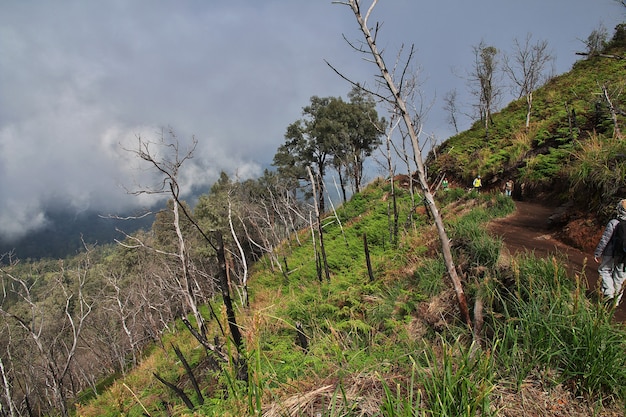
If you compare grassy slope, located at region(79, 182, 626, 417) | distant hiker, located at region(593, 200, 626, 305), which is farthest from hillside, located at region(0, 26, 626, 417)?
distant hiker, located at region(593, 200, 626, 305)

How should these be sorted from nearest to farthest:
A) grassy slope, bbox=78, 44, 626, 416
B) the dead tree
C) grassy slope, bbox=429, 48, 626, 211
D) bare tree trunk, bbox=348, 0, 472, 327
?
1. grassy slope, bbox=78, 44, 626, 416
2. bare tree trunk, bbox=348, 0, 472, 327
3. grassy slope, bbox=429, 48, 626, 211
4. the dead tree

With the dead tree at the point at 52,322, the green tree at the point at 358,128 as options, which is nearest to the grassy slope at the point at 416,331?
the dead tree at the point at 52,322

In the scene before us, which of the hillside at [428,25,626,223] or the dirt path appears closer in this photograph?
the dirt path

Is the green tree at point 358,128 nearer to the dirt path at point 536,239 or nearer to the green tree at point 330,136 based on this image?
the green tree at point 330,136

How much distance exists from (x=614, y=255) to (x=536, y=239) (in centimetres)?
348

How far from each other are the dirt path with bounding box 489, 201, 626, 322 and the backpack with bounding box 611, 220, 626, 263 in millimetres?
519

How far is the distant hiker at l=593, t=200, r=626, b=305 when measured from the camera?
4.11 m

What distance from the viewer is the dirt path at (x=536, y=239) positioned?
5.16 metres

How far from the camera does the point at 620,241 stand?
412 cm

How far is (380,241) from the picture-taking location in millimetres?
13586

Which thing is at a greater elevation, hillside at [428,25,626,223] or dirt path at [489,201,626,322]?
hillside at [428,25,626,223]

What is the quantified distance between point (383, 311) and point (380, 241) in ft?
26.4

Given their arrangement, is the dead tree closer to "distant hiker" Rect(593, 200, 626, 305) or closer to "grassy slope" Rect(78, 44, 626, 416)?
"grassy slope" Rect(78, 44, 626, 416)

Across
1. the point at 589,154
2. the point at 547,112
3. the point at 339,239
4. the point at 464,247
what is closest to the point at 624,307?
the point at 464,247
